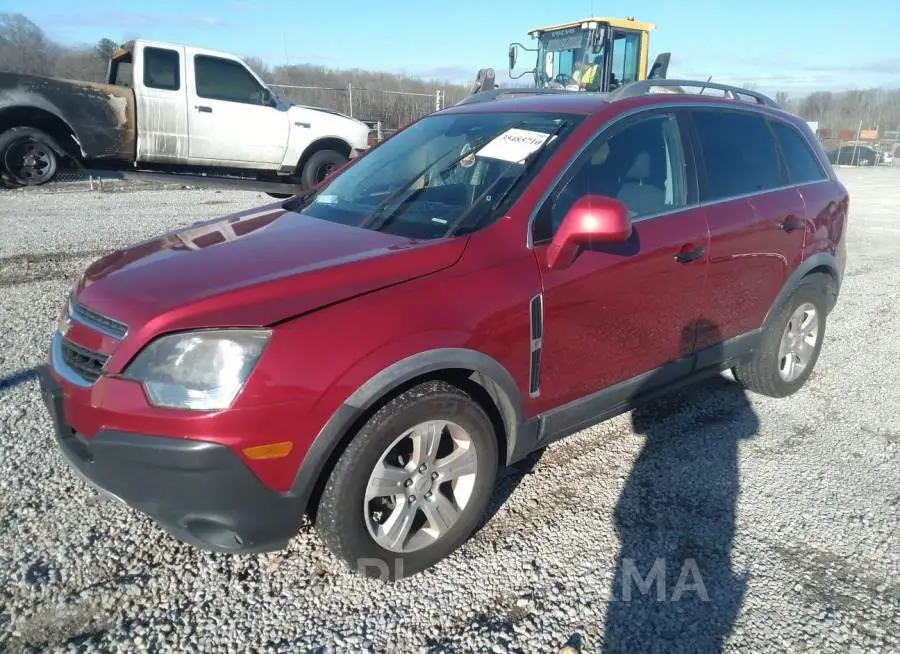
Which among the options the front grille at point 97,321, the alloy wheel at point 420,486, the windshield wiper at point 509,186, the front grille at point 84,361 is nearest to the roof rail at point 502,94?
the windshield wiper at point 509,186

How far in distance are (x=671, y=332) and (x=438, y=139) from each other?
1.60 meters

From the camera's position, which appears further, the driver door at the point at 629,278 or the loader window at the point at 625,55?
the loader window at the point at 625,55

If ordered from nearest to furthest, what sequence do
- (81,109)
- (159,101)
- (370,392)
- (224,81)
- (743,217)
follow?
(370,392) < (743,217) < (81,109) < (159,101) < (224,81)

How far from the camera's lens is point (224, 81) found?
32.3ft

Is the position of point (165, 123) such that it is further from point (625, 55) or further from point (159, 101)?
point (625, 55)

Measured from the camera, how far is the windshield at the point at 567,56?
13.1 metres

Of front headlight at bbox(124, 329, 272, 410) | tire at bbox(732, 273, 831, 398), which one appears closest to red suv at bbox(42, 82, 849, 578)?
front headlight at bbox(124, 329, 272, 410)

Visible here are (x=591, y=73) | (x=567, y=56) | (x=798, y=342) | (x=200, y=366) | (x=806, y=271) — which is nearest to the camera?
(x=200, y=366)

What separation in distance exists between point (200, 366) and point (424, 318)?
0.77 m

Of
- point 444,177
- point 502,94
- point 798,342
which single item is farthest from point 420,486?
point 798,342

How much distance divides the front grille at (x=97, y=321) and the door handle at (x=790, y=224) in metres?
3.45

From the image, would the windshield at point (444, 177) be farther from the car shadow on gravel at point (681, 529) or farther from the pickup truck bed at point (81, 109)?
the pickup truck bed at point (81, 109)

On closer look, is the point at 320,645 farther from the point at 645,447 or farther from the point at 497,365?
the point at 645,447

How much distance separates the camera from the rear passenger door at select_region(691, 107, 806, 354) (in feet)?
11.3
